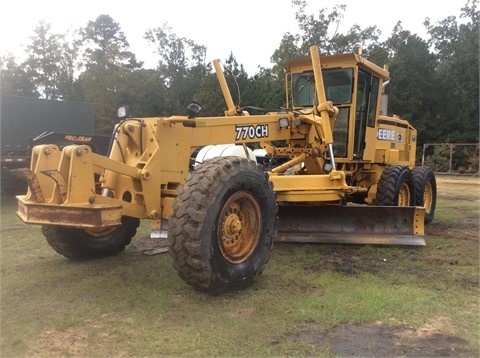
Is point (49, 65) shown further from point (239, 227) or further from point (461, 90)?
point (239, 227)

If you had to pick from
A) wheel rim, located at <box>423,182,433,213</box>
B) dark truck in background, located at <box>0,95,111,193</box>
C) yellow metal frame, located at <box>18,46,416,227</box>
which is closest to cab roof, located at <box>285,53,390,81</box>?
yellow metal frame, located at <box>18,46,416,227</box>

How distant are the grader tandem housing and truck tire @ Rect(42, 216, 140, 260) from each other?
0.04 feet

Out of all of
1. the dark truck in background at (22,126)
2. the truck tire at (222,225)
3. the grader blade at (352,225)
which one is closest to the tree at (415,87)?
the dark truck in background at (22,126)

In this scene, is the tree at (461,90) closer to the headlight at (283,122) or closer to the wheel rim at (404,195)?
the wheel rim at (404,195)

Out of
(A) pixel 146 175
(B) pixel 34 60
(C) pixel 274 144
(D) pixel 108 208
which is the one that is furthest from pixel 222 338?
(B) pixel 34 60

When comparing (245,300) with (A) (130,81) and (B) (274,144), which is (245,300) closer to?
(B) (274,144)

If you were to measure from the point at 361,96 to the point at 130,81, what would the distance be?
33.7m

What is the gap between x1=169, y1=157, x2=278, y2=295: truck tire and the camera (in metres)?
4.09

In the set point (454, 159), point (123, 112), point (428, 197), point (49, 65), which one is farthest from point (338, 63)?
point (49, 65)

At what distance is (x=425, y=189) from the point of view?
9086mm

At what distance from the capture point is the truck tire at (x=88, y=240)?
17.6 feet

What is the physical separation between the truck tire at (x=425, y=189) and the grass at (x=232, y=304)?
238cm

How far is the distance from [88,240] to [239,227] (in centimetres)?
197

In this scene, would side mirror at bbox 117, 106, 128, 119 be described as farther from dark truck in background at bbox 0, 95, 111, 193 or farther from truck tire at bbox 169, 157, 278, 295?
dark truck in background at bbox 0, 95, 111, 193
